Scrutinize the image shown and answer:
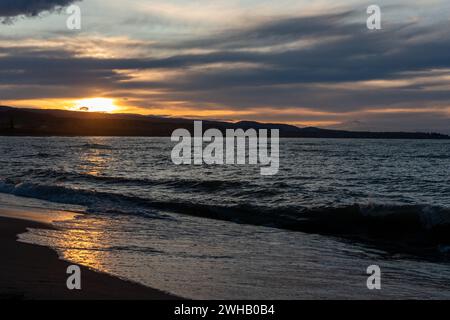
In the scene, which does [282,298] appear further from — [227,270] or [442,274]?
[442,274]

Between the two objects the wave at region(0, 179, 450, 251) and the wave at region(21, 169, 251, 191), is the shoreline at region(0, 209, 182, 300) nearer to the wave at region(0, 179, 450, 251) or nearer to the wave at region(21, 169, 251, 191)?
the wave at region(0, 179, 450, 251)

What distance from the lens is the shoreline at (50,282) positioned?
7699mm

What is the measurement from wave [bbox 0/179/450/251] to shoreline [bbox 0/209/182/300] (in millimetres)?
8205

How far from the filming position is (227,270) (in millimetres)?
10070

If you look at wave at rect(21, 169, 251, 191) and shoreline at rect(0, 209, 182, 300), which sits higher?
wave at rect(21, 169, 251, 191)

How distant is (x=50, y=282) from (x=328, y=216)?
1212 cm

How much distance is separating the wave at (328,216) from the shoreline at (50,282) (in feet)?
26.9

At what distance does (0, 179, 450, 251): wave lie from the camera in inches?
649

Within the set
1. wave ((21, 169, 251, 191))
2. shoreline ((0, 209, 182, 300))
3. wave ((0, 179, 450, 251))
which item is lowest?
wave ((0, 179, 450, 251))

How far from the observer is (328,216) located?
18.9 m

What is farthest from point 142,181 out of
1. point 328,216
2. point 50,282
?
point 50,282

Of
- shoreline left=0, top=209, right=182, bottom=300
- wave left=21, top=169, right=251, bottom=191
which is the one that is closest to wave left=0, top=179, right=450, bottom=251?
wave left=21, top=169, right=251, bottom=191
